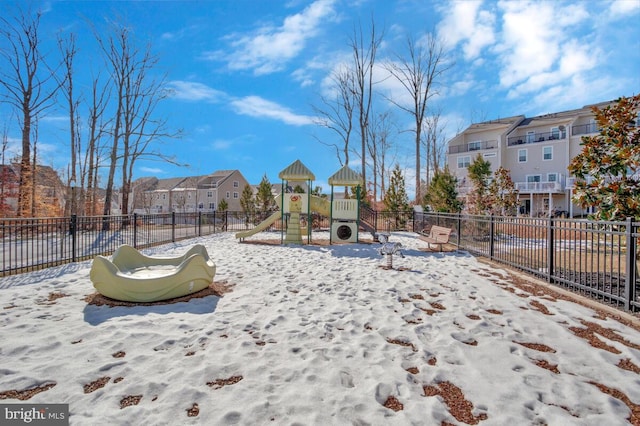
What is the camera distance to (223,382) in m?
2.81

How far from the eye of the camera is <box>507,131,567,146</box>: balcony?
33737mm

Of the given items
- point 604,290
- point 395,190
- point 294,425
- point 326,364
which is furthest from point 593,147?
point 395,190

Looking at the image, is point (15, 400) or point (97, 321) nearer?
point (15, 400)

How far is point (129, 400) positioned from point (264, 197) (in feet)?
67.0

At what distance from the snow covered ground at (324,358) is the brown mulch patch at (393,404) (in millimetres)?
13

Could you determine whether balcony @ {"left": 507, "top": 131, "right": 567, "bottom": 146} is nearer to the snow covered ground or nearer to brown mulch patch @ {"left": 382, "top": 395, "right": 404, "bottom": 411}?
the snow covered ground

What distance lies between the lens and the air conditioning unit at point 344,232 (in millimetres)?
13578

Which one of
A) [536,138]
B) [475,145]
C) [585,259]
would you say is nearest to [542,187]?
[536,138]

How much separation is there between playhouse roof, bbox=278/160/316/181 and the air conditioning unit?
234 cm

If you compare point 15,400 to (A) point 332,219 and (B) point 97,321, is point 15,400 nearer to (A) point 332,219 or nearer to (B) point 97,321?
(B) point 97,321

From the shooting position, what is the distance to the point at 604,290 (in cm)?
521

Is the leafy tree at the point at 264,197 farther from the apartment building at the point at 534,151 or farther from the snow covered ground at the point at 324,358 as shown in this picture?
the apartment building at the point at 534,151

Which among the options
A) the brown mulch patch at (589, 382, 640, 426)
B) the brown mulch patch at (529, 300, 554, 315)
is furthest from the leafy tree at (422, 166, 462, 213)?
the brown mulch patch at (589, 382, 640, 426)

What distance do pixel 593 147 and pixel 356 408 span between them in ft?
24.4
